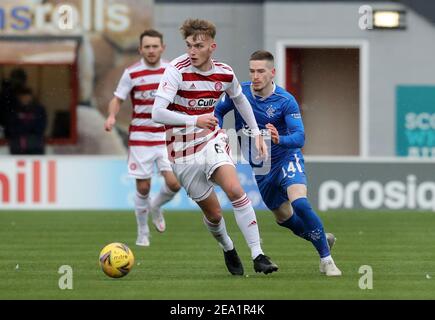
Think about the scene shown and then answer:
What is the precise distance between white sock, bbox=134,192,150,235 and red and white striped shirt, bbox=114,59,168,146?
66 cm

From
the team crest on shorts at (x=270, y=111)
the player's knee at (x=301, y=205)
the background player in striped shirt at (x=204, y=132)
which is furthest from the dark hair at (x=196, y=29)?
the player's knee at (x=301, y=205)

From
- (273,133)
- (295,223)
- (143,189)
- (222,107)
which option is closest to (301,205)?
(273,133)

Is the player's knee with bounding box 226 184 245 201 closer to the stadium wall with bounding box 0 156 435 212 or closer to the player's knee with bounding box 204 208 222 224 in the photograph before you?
A: the player's knee with bounding box 204 208 222 224

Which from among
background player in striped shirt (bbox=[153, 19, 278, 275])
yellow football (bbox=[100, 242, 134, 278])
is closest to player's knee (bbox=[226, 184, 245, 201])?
background player in striped shirt (bbox=[153, 19, 278, 275])

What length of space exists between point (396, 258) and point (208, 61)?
314cm

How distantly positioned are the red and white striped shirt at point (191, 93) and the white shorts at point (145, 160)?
3647 mm

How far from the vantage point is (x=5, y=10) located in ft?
83.4

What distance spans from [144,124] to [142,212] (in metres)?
1.00

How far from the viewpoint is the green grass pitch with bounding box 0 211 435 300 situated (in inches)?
404

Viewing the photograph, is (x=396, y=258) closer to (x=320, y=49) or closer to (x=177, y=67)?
(x=177, y=67)

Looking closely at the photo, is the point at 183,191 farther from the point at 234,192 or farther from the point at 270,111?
the point at 234,192

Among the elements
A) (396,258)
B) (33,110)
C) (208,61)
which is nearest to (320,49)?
(33,110)

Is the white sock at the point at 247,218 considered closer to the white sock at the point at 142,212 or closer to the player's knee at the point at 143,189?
the white sock at the point at 142,212

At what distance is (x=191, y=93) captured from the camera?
11359mm
